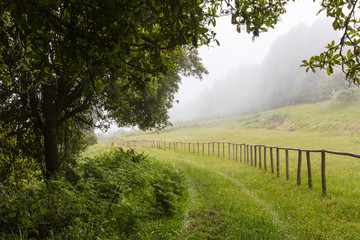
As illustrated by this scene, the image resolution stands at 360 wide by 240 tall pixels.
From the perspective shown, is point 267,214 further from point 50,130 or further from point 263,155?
point 263,155

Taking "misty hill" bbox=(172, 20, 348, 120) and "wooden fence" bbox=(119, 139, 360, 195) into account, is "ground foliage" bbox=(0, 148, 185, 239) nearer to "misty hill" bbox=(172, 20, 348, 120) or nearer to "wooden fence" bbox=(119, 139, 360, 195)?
"wooden fence" bbox=(119, 139, 360, 195)

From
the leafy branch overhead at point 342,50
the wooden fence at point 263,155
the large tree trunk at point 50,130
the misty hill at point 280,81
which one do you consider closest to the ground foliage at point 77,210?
the large tree trunk at point 50,130

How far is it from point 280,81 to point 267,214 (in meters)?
129

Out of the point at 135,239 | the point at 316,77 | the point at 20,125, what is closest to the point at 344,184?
the point at 135,239

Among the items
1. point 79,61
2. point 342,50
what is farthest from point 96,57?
point 342,50

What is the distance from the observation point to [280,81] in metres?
124

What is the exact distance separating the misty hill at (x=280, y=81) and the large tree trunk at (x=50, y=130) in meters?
86.4

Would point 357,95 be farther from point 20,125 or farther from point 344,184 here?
point 20,125

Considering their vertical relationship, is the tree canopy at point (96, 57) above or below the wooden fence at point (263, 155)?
above

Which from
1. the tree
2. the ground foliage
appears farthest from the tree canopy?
the ground foliage

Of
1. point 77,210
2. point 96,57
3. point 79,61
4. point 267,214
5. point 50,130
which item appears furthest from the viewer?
point 50,130

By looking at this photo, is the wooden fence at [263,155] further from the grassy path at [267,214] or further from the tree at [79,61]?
the tree at [79,61]

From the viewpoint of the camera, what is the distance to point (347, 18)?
368cm

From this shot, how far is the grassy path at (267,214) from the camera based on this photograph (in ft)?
17.3
